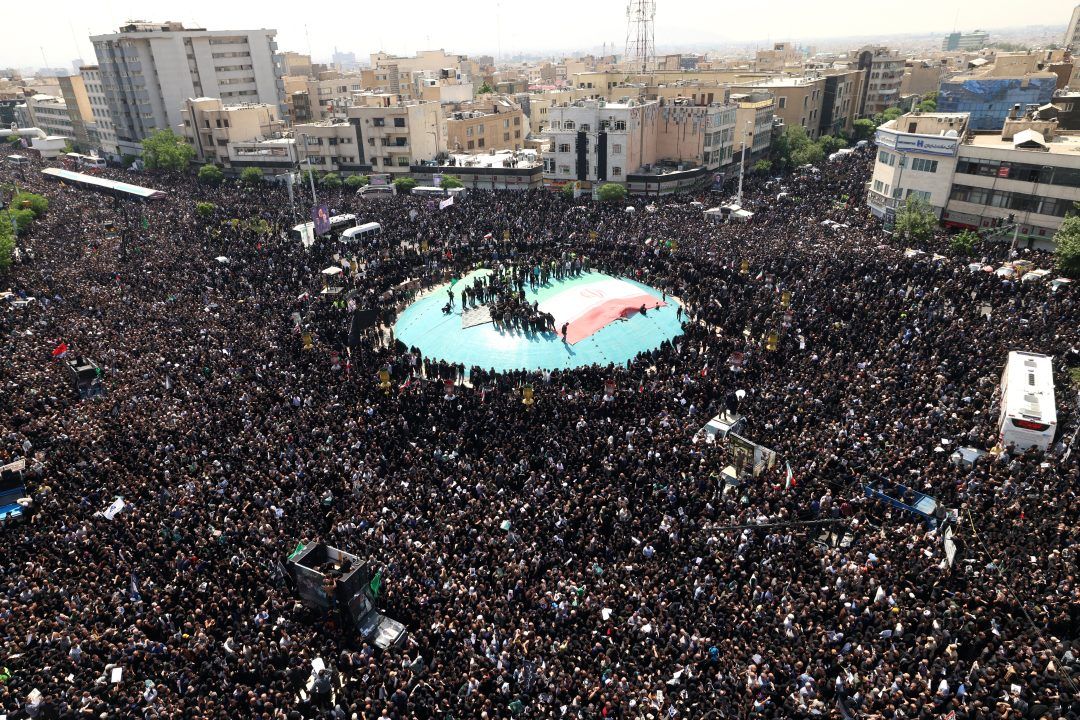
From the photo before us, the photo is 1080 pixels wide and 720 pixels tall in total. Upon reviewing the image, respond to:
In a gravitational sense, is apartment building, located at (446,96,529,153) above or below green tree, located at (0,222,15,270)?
above

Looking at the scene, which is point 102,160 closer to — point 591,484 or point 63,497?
point 63,497

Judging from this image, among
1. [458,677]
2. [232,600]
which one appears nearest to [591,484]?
[458,677]

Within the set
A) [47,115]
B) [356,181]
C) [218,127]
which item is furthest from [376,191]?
[47,115]

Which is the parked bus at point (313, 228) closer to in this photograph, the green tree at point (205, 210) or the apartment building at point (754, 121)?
the green tree at point (205, 210)

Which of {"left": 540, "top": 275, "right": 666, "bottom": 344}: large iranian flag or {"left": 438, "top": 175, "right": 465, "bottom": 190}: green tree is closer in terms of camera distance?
{"left": 540, "top": 275, "right": 666, "bottom": 344}: large iranian flag

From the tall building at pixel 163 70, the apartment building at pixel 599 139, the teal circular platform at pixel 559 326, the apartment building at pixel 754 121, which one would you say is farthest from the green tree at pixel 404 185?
the tall building at pixel 163 70

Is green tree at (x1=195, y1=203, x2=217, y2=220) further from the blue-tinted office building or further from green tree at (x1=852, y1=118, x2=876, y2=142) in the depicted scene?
green tree at (x1=852, y1=118, x2=876, y2=142)

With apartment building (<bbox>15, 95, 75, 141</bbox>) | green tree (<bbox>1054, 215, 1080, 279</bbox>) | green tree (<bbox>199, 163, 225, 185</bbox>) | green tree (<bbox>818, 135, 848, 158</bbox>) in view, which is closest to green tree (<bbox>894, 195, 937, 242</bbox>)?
green tree (<bbox>1054, 215, 1080, 279</bbox>)
